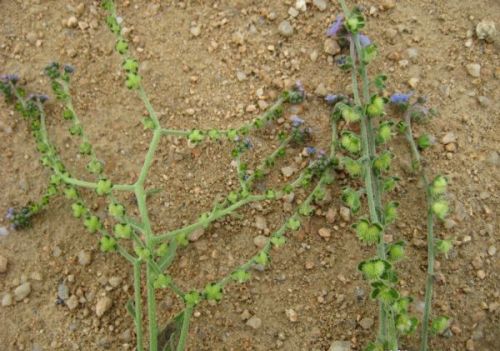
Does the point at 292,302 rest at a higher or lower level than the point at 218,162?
lower

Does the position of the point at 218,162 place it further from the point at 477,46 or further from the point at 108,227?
the point at 477,46

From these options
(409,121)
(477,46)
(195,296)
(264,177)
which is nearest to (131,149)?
(264,177)

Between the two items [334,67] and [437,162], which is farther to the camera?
[334,67]

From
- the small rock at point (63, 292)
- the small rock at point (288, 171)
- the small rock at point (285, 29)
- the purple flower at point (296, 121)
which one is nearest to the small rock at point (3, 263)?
the small rock at point (63, 292)

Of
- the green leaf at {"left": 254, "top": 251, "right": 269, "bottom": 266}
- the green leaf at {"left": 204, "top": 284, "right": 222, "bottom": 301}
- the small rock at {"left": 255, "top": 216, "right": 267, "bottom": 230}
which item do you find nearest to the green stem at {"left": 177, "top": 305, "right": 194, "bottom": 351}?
the green leaf at {"left": 204, "top": 284, "right": 222, "bottom": 301}

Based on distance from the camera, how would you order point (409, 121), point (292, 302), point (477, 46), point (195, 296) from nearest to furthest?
1. point (195, 296)
2. point (292, 302)
3. point (409, 121)
4. point (477, 46)

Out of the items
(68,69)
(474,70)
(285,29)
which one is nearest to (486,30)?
(474,70)
